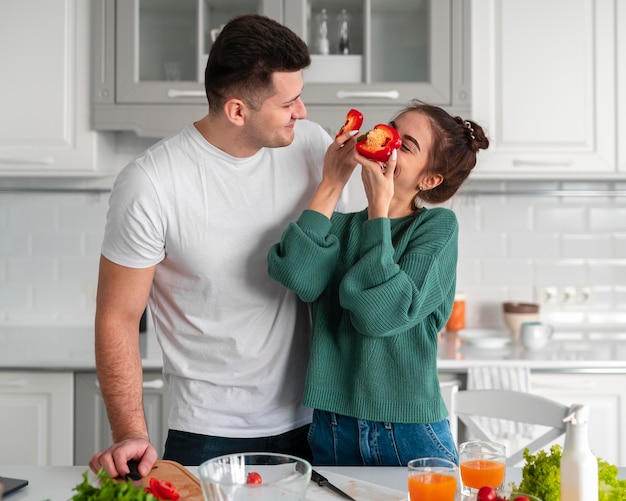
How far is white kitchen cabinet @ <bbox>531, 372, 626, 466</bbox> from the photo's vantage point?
2.82m

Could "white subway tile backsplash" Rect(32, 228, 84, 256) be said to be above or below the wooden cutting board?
above

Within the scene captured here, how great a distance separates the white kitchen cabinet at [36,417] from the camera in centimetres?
281

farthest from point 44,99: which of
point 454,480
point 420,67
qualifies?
point 454,480

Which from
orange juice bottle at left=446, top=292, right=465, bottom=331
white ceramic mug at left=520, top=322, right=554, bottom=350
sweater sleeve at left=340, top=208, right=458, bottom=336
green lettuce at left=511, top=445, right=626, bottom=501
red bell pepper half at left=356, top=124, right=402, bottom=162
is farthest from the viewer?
orange juice bottle at left=446, top=292, right=465, bottom=331

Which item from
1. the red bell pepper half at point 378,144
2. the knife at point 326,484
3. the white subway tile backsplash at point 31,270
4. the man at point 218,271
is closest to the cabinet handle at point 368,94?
the man at point 218,271

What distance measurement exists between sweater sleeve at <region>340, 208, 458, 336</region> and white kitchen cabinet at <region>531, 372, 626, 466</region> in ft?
4.14

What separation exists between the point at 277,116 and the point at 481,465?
853mm

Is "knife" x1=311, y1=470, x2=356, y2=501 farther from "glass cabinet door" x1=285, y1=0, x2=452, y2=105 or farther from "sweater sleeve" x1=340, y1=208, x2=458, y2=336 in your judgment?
"glass cabinet door" x1=285, y1=0, x2=452, y2=105

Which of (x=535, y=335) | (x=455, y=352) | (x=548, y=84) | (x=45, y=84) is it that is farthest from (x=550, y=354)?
(x=45, y=84)

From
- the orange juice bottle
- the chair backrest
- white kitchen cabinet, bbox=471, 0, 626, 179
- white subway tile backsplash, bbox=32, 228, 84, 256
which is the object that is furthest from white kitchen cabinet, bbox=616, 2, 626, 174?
white subway tile backsplash, bbox=32, 228, 84, 256

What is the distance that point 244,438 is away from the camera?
182 cm

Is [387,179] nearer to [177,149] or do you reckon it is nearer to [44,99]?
[177,149]

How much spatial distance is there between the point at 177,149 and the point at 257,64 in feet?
0.87

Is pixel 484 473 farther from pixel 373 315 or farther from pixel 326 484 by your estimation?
pixel 373 315
